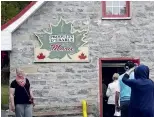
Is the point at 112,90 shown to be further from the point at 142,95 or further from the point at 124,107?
the point at 142,95

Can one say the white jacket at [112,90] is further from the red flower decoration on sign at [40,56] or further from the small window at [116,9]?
the small window at [116,9]

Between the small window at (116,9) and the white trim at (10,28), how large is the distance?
6.63ft

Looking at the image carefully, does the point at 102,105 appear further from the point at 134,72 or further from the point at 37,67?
the point at 134,72

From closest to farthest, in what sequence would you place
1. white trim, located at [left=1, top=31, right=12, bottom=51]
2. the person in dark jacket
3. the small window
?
the person in dark jacket < white trim, located at [left=1, top=31, right=12, bottom=51] < the small window

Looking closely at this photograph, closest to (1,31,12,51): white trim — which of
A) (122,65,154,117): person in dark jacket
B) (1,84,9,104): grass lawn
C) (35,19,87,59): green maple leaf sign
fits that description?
(35,19,87,59): green maple leaf sign

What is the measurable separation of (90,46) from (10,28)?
2452mm

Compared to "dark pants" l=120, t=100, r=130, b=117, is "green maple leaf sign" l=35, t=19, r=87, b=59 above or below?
above

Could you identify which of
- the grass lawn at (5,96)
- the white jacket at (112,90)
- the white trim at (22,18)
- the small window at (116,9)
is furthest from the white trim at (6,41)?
the grass lawn at (5,96)

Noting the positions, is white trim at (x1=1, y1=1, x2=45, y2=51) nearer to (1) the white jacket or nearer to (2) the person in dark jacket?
(1) the white jacket

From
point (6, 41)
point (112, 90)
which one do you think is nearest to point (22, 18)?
point (6, 41)

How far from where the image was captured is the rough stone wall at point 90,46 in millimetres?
15281

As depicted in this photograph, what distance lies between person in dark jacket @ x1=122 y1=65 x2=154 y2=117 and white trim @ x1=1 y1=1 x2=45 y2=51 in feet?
19.5

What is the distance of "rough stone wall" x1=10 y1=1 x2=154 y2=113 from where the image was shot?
15281 millimetres

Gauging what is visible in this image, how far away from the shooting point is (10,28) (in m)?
15.0
